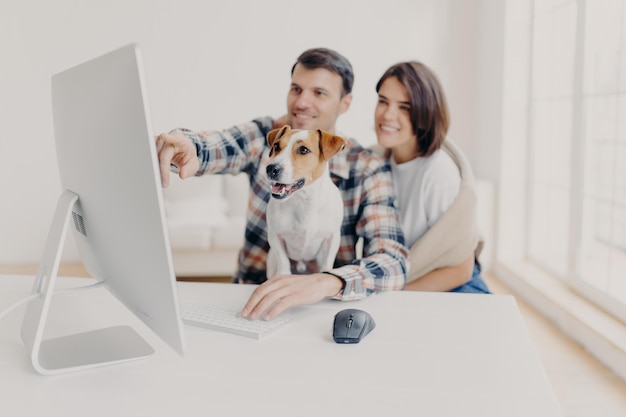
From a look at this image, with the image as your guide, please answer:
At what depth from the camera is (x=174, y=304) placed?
34.0 inches

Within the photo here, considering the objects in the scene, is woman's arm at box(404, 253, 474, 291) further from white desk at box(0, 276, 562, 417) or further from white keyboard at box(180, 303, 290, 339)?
white keyboard at box(180, 303, 290, 339)

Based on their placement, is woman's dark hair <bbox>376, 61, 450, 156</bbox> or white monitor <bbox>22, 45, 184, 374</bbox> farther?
woman's dark hair <bbox>376, 61, 450, 156</bbox>

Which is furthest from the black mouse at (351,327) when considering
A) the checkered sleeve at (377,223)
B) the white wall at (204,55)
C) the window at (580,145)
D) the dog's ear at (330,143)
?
the white wall at (204,55)

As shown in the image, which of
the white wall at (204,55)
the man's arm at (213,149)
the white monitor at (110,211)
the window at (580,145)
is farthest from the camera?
the white wall at (204,55)

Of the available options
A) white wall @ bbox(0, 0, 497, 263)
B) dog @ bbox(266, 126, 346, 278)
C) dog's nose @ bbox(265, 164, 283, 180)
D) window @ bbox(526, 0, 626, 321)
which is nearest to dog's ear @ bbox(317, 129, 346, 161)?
dog @ bbox(266, 126, 346, 278)

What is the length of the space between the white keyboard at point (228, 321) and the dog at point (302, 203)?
0.89ft

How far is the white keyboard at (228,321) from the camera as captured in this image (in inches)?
47.4

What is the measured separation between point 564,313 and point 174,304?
8.78ft

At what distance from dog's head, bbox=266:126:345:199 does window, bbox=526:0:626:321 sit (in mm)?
2020

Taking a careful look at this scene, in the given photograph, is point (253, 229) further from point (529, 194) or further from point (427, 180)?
point (529, 194)

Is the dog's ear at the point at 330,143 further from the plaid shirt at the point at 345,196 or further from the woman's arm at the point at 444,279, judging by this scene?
the woman's arm at the point at 444,279

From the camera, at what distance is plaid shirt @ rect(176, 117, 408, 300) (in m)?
1.64

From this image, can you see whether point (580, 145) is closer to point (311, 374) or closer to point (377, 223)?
point (377, 223)

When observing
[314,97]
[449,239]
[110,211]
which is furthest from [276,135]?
[449,239]
